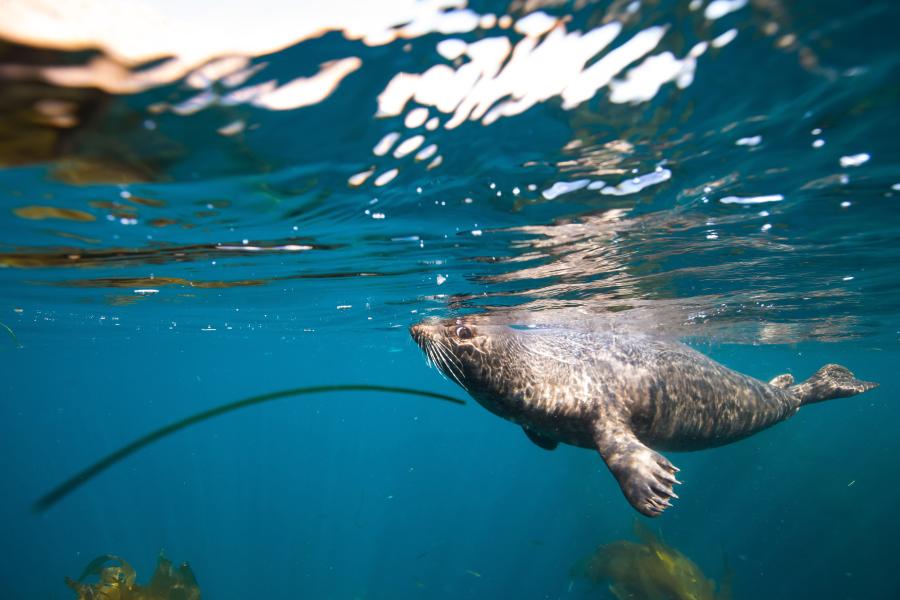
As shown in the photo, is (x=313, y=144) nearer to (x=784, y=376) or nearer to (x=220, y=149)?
(x=220, y=149)

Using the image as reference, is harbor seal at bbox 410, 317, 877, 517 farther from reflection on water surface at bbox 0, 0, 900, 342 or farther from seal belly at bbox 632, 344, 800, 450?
reflection on water surface at bbox 0, 0, 900, 342

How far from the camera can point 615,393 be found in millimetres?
7074

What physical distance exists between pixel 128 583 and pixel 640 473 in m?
10.3

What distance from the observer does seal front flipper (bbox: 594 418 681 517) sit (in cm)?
500

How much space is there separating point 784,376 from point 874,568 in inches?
940

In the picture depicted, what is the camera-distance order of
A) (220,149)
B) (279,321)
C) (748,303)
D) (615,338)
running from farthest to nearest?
(279,321) → (748,303) → (615,338) → (220,149)

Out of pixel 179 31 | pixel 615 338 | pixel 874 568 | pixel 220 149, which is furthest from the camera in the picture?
pixel 874 568

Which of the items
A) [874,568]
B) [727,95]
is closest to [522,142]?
[727,95]

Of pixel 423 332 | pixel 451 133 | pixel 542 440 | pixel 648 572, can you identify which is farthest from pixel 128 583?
pixel 648 572

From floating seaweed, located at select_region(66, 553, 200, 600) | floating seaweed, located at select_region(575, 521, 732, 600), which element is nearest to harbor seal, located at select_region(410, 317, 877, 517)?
floating seaweed, located at select_region(575, 521, 732, 600)

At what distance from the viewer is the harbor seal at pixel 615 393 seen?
19.7 ft

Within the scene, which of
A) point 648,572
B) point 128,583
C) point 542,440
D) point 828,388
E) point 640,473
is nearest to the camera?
point 640,473

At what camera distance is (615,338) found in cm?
895

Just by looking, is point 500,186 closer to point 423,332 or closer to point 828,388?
point 423,332
